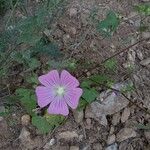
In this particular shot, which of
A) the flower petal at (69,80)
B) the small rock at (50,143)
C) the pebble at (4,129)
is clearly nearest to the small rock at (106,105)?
the small rock at (50,143)

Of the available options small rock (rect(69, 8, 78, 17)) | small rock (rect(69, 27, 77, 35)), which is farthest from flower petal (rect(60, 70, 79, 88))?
small rock (rect(69, 8, 78, 17))

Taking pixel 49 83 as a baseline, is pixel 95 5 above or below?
above

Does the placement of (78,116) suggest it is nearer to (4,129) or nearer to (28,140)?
(28,140)

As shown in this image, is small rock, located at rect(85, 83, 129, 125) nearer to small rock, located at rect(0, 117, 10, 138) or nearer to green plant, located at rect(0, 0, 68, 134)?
green plant, located at rect(0, 0, 68, 134)

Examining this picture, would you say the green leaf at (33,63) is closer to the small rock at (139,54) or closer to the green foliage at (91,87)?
the green foliage at (91,87)

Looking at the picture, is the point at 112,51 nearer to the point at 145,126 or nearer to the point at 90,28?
the point at 90,28

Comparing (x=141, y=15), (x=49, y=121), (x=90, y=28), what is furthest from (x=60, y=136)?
(x=141, y=15)
